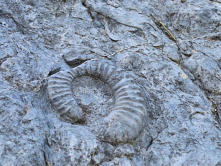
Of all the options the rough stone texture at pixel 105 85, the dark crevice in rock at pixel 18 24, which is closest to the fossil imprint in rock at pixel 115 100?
the rough stone texture at pixel 105 85

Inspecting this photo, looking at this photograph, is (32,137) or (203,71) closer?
(32,137)

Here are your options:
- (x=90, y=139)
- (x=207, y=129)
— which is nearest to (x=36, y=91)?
(x=90, y=139)

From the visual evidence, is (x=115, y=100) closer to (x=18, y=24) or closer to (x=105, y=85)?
(x=105, y=85)

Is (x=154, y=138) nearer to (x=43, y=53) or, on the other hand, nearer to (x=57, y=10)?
(x=43, y=53)

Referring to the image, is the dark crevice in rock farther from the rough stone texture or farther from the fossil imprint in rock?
the fossil imprint in rock

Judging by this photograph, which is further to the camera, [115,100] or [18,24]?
[18,24]

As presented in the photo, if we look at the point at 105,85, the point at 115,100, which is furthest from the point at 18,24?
the point at 115,100

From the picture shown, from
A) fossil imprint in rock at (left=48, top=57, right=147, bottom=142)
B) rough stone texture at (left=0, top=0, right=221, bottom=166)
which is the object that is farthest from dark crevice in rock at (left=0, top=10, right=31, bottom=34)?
fossil imprint in rock at (left=48, top=57, right=147, bottom=142)
